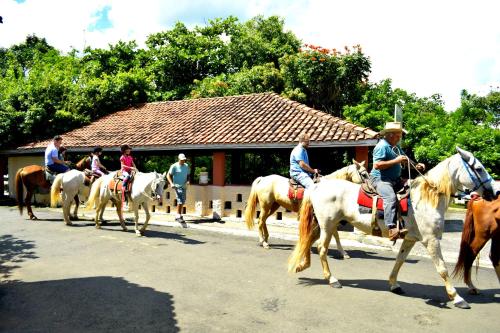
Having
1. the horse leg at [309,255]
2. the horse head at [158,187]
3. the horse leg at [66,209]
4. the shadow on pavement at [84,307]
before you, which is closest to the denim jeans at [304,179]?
the horse leg at [309,255]

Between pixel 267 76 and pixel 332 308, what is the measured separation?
20034mm

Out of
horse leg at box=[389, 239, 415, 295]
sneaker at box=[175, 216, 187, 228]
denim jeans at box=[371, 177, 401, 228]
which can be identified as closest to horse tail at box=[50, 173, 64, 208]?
sneaker at box=[175, 216, 187, 228]

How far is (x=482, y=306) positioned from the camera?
200 inches

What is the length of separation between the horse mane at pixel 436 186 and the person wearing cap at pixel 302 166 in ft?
9.42

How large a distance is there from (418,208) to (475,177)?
32.5 inches

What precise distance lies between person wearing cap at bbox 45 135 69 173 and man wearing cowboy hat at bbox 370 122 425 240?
10177 millimetres

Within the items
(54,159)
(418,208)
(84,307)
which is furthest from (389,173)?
(54,159)

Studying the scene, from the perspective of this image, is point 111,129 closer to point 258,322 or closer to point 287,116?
point 287,116

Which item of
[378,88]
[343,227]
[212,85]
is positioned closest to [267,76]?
[212,85]

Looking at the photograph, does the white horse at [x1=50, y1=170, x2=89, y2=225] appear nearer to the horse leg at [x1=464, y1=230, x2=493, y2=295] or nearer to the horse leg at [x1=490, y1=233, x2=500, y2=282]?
the horse leg at [x1=464, y1=230, x2=493, y2=295]

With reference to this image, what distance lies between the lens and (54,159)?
11.9 m

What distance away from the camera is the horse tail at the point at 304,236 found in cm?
600

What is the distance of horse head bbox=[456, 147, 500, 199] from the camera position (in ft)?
15.7

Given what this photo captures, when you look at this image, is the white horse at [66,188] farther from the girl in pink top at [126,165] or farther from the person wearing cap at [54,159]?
the girl in pink top at [126,165]
